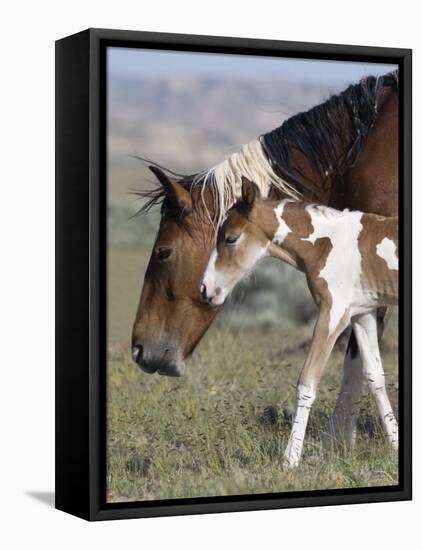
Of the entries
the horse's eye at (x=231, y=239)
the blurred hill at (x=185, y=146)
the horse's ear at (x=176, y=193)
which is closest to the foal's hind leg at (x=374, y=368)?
the blurred hill at (x=185, y=146)

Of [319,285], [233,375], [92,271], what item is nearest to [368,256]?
[319,285]

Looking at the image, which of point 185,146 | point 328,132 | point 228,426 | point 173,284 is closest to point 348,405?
point 228,426

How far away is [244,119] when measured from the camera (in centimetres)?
1067

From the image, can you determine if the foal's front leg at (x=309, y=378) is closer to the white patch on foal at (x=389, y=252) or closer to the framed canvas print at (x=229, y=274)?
the framed canvas print at (x=229, y=274)

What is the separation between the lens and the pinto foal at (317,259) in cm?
1056

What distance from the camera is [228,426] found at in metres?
10.7

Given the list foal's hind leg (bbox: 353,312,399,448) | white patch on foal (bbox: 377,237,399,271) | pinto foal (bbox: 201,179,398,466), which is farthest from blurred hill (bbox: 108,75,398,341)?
white patch on foal (bbox: 377,237,399,271)

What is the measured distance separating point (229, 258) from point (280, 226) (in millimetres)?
390

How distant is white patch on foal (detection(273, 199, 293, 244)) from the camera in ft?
35.1

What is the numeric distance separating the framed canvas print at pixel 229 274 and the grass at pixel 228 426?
1cm

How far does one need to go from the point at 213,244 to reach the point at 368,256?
1.01 meters

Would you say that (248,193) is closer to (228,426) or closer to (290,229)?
(290,229)

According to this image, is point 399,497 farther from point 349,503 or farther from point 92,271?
point 92,271

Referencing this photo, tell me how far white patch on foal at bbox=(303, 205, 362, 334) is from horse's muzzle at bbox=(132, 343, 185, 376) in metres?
0.95
